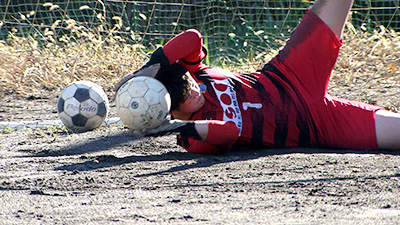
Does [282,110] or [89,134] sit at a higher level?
[282,110]

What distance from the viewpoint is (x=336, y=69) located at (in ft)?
24.0

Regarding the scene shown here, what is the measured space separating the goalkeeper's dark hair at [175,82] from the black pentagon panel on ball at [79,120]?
37.5 inches

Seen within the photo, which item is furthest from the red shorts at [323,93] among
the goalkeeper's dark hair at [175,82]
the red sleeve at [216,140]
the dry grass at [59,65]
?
the dry grass at [59,65]

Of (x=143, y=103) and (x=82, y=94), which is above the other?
(x=143, y=103)

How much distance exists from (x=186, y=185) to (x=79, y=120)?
1.71 metres

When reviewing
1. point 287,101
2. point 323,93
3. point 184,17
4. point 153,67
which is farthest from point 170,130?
point 184,17

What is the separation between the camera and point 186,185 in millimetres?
3217

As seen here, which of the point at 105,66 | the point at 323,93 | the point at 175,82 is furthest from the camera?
the point at 105,66

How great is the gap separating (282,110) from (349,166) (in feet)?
2.65

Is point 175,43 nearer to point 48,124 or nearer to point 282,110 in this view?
point 282,110

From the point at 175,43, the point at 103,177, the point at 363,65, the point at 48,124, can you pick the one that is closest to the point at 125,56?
the point at 48,124

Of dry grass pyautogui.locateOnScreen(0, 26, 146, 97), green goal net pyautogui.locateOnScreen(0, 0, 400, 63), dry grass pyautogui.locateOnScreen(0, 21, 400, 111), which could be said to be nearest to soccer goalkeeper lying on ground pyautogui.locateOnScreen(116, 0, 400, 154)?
dry grass pyautogui.locateOnScreen(0, 21, 400, 111)

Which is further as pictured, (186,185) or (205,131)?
(205,131)

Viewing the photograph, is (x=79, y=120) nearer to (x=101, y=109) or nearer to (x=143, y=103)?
(x=101, y=109)
